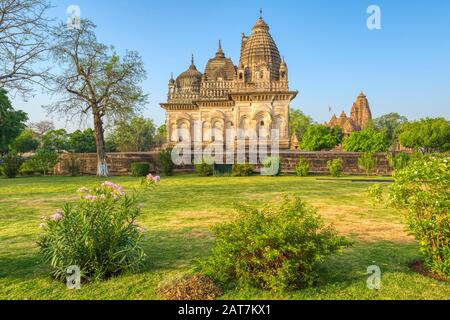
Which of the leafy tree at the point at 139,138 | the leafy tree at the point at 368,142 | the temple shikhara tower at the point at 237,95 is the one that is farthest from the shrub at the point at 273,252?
the leafy tree at the point at 139,138

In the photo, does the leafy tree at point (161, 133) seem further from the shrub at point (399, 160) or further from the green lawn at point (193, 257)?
the green lawn at point (193, 257)

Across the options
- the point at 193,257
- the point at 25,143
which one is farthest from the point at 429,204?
the point at 25,143

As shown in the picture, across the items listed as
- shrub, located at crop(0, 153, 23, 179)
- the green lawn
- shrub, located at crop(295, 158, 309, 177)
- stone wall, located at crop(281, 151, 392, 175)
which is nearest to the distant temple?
stone wall, located at crop(281, 151, 392, 175)

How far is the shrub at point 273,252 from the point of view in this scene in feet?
10.5

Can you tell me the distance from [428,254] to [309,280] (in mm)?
1603

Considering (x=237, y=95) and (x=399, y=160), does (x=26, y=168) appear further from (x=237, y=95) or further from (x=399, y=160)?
(x=399, y=160)

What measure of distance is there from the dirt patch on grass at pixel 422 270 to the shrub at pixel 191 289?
100 inches

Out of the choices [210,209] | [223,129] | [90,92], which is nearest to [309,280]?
[210,209]

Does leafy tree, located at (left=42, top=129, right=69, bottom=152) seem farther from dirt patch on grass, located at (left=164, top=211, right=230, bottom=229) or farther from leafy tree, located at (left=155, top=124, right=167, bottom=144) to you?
dirt patch on grass, located at (left=164, top=211, right=230, bottom=229)

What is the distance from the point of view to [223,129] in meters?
29.9

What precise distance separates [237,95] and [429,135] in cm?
2740

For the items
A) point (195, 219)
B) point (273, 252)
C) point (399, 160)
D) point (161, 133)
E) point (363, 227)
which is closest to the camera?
point (273, 252)

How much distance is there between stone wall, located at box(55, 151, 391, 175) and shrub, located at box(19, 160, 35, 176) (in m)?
1.58

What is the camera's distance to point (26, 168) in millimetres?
20422
